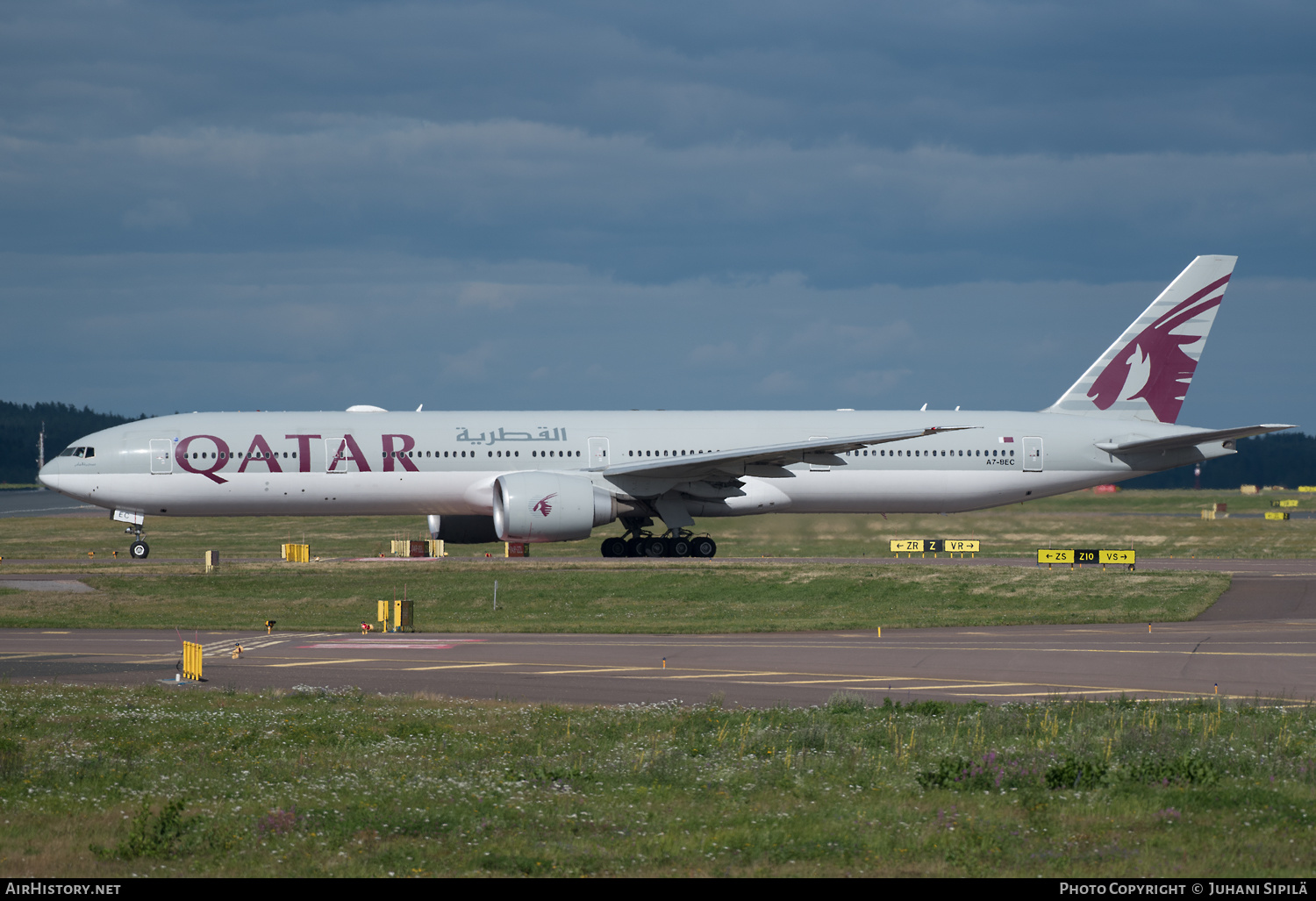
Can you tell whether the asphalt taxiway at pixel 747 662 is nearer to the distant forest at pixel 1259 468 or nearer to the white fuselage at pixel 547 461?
the white fuselage at pixel 547 461

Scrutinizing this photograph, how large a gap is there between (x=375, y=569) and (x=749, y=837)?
3132cm

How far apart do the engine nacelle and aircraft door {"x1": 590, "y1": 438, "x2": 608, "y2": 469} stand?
10.2 ft

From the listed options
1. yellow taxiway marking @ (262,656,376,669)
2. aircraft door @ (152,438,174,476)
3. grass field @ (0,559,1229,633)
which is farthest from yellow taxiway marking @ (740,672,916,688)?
aircraft door @ (152,438,174,476)

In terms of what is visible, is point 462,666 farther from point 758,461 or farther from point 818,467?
point 818,467

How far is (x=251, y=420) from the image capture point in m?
43.7

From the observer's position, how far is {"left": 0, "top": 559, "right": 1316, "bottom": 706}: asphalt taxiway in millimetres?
20000

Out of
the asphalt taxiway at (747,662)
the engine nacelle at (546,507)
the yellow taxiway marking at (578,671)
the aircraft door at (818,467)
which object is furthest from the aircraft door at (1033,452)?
the yellow taxiway marking at (578,671)

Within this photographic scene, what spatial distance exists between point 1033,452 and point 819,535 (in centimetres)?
851

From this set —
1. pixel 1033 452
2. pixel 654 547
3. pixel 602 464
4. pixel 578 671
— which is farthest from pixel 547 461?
pixel 578 671

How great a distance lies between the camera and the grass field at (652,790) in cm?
1016

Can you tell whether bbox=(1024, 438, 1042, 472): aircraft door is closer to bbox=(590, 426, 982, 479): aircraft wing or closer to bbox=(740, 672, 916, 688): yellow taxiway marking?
bbox=(590, 426, 982, 479): aircraft wing

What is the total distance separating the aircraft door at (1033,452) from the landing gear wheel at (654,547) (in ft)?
45.5
